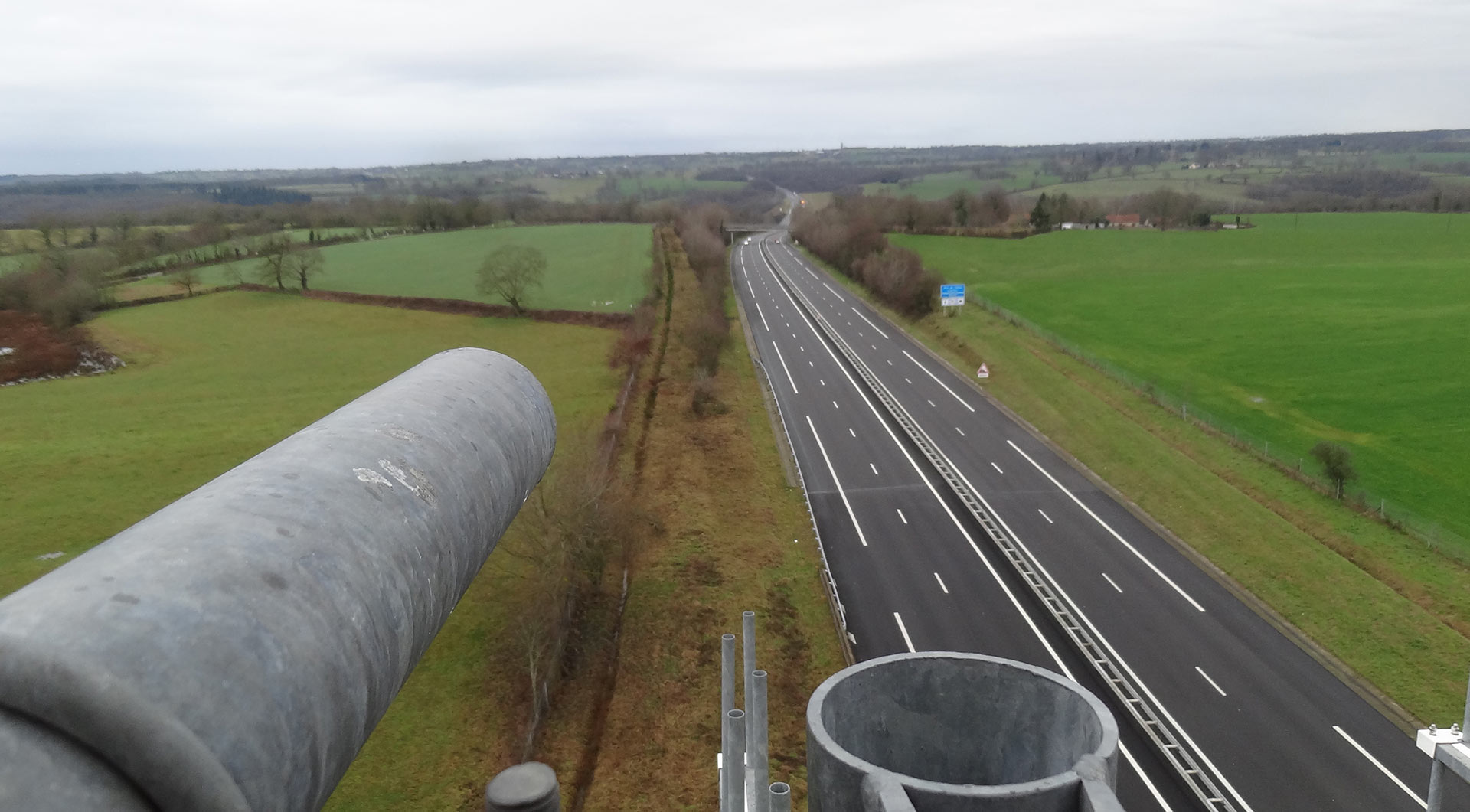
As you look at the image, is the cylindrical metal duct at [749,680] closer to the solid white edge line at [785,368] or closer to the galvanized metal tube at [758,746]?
the galvanized metal tube at [758,746]

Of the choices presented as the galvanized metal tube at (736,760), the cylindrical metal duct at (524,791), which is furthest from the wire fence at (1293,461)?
the cylindrical metal duct at (524,791)

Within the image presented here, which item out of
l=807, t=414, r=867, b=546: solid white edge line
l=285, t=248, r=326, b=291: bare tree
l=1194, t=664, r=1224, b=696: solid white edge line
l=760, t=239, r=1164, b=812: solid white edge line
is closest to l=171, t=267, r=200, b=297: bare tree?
l=285, t=248, r=326, b=291: bare tree

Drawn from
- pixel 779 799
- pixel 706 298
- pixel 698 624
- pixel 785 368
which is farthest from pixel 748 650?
pixel 706 298

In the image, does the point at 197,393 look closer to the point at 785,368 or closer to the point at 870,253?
the point at 785,368

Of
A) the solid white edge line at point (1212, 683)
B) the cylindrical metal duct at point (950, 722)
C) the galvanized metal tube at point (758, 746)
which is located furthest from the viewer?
the solid white edge line at point (1212, 683)

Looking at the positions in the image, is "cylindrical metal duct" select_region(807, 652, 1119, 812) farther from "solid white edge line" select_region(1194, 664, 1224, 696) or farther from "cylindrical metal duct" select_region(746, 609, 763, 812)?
"solid white edge line" select_region(1194, 664, 1224, 696)

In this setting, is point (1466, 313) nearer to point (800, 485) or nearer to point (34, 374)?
point (800, 485)
